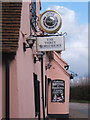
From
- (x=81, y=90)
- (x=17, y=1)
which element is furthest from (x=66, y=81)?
(x=81, y=90)

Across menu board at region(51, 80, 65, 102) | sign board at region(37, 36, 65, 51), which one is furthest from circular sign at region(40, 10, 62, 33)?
menu board at region(51, 80, 65, 102)

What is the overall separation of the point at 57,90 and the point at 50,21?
11645 millimetres

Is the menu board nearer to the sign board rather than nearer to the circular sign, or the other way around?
the circular sign

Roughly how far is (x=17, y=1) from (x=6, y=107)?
297 cm

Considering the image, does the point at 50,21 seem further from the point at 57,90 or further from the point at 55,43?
the point at 57,90

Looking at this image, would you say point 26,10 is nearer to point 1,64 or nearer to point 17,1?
point 17,1

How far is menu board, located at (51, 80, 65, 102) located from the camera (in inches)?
910

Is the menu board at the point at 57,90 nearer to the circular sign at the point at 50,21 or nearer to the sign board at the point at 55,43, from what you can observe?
the circular sign at the point at 50,21

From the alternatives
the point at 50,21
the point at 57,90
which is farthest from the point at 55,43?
the point at 57,90

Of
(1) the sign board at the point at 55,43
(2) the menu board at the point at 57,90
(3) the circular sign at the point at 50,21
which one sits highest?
(3) the circular sign at the point at 50,21

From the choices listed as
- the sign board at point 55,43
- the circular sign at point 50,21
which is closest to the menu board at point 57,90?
the circular sign at point 50,21

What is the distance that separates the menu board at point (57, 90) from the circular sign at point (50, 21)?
36.5 ft

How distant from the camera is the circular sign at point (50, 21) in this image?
1226cm

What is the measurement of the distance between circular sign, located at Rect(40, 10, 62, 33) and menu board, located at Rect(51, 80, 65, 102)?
36.5 ft
